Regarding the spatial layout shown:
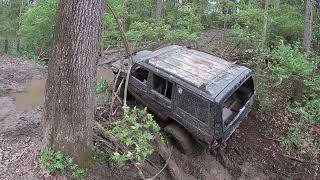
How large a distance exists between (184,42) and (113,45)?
5060 millimetres

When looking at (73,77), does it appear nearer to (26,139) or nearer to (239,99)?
(26,139)

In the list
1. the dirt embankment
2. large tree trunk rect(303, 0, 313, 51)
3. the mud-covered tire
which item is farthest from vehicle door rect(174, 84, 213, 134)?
large tree trunk rect(303, 0, 313, 51)

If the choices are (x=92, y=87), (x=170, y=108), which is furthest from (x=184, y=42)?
(x=92, y=87)

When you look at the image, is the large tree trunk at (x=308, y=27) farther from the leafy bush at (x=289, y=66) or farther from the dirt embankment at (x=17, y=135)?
the dirt embankment at (x=17, y=135)

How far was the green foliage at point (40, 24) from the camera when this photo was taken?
16.8 m

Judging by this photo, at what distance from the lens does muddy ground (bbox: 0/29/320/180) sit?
6.31m

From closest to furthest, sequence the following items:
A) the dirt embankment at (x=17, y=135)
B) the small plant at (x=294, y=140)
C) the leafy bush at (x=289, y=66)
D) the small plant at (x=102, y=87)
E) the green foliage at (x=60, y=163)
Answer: the green foliage at (x=60, y=163) → the dirt embankment at (x=17, y=135) → the small plant at (x=102, y=87) → the small plant at (x=294, y=140) → the leafy bush at (x=289, y=66)

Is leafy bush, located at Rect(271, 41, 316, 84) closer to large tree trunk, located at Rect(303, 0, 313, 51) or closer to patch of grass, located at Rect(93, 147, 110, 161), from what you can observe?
large tree trunk, located at Rect(303, 0, 313, 51)

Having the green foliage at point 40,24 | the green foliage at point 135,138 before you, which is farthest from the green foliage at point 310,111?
the green foliage at point 40,24

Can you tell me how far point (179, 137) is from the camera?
8070 mm

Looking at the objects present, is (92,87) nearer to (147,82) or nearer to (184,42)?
(147,82)

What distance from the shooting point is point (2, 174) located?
5941mm

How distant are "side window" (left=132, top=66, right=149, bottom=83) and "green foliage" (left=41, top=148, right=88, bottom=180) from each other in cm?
331

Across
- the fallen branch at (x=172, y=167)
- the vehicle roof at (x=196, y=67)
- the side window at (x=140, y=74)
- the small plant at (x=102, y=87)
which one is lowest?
the fallen branch at (x=172, y=167)
